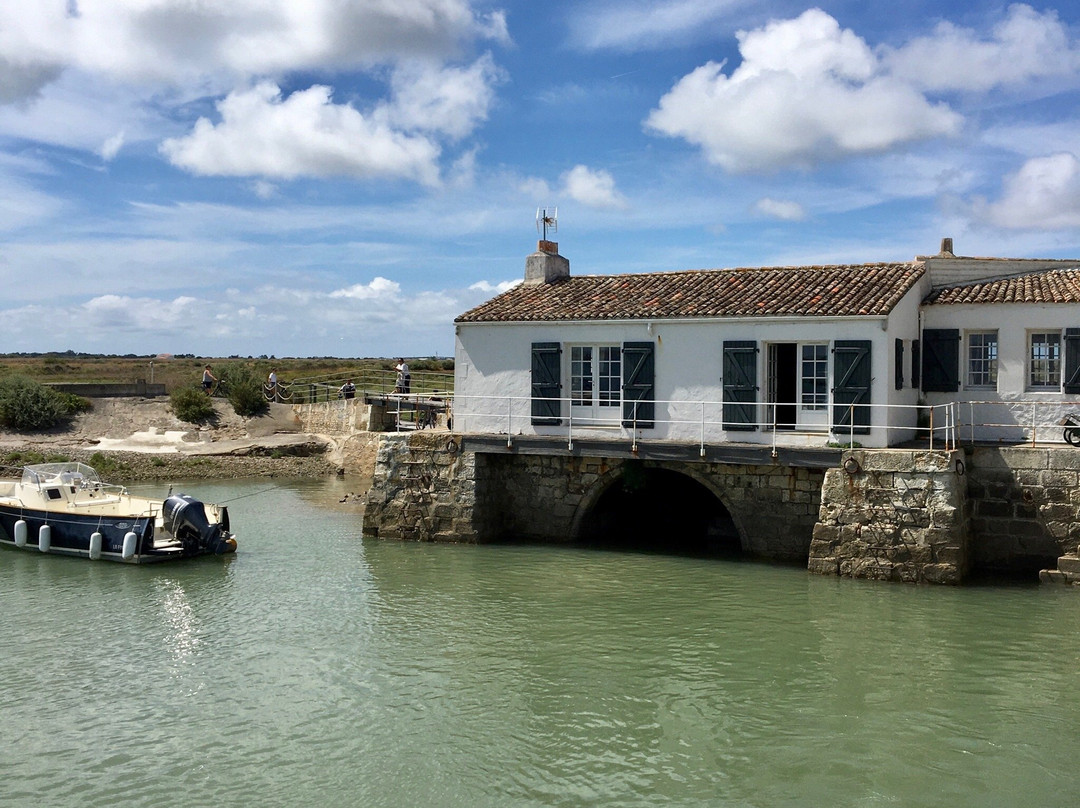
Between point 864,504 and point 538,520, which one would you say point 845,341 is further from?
point 538,520

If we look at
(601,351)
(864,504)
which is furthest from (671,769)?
(601,351)

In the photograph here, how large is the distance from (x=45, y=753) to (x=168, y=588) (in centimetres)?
719

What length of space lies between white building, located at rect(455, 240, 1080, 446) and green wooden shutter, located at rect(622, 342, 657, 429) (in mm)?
29

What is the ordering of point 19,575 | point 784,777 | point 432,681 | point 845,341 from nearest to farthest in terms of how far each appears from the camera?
point 784,777 → point 432,681 → point 845,341 → point 19,575

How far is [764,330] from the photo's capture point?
17.7 m

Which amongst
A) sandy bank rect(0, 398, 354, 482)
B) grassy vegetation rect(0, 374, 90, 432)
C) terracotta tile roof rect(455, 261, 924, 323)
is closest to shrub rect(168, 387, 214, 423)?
sandy bank rect(0, 398, 354, 482)

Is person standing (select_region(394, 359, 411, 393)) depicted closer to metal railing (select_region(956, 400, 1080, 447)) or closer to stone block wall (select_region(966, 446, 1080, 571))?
metal railing (select_region(956, 400, 1080, 447))

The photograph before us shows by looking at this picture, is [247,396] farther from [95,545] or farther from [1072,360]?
[1072,360]

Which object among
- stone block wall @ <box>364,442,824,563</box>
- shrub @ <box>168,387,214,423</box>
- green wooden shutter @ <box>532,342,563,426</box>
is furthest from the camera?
shrub @ <box>168,387,214,423</box>

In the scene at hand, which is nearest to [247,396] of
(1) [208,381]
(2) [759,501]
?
(1) [208,381]

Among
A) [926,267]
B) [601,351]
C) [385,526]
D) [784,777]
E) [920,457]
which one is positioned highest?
[926,267]

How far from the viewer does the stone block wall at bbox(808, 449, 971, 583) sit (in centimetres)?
1568

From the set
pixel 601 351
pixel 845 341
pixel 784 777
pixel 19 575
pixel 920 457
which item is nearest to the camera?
pixel 784 777

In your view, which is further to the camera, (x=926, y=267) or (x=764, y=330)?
(x=926, y=267)
